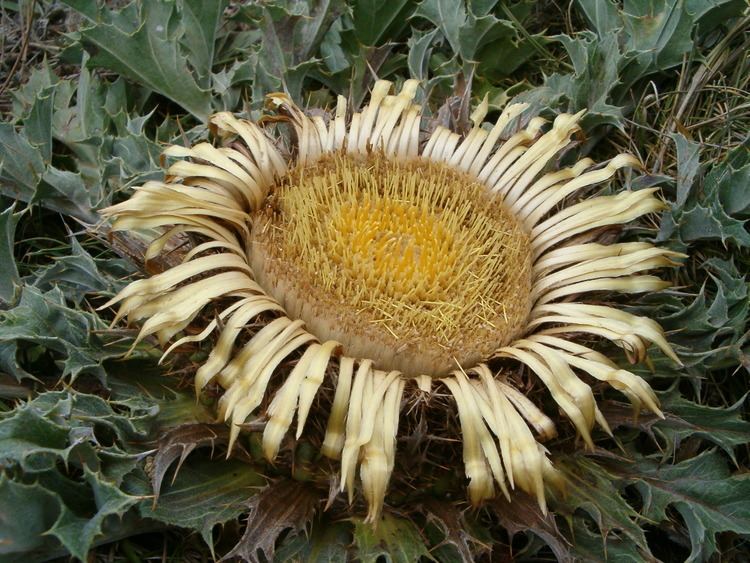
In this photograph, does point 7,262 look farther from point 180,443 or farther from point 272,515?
point 272,515

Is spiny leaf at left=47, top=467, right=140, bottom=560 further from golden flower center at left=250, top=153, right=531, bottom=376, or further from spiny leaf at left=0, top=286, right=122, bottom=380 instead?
golden flower center at left=250, top=153, right=531, bottom=376

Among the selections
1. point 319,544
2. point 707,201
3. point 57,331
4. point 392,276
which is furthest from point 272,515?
point 707,201

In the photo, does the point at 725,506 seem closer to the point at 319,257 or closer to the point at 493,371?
the point at 493,371

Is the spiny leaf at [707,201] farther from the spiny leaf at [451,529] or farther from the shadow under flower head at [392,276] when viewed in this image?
the spiny leaf at [451,529]

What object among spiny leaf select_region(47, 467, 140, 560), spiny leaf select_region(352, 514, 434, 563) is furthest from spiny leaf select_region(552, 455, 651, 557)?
spiny leaf select_region(47, 467, 140, 560)

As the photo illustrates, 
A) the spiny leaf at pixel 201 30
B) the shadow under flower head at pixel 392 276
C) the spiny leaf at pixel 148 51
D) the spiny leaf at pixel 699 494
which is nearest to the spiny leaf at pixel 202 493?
the shadow under flower head at pixel 392 276
